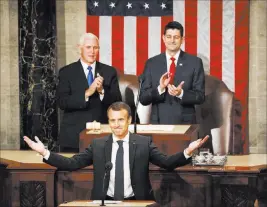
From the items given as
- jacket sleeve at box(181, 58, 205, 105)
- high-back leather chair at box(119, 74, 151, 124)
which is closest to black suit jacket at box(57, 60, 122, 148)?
jacket sleeve at box(181, 58, 205, 105)

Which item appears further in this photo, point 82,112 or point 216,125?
point 216,125

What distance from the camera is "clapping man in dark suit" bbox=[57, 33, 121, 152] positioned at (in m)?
10.4

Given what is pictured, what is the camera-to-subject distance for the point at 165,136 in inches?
374

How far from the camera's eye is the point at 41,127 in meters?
12.4

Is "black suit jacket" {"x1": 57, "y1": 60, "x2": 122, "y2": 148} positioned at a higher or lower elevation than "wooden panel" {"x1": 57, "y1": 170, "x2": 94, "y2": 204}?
higher

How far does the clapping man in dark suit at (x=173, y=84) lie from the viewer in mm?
10172

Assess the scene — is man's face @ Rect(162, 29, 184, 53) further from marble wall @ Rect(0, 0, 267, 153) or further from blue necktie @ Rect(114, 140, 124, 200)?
blue necktie @ Rect(114, 140, 124, 200)

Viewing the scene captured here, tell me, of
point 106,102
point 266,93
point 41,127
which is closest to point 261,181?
point 106,102

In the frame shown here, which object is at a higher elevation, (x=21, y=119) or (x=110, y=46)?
(x=110, y=46)

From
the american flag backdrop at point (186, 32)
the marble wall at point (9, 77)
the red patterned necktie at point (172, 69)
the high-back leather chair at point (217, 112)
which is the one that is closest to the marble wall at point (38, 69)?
the marble wall at point (9, 77)

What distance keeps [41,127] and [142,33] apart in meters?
→ 1.81

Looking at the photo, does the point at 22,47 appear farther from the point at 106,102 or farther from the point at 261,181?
the point at 261,181

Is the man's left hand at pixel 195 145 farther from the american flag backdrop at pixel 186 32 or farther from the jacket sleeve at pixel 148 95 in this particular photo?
the american flag backdrop at pixel 186 32

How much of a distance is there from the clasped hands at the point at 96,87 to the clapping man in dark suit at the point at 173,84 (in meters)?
0.46
